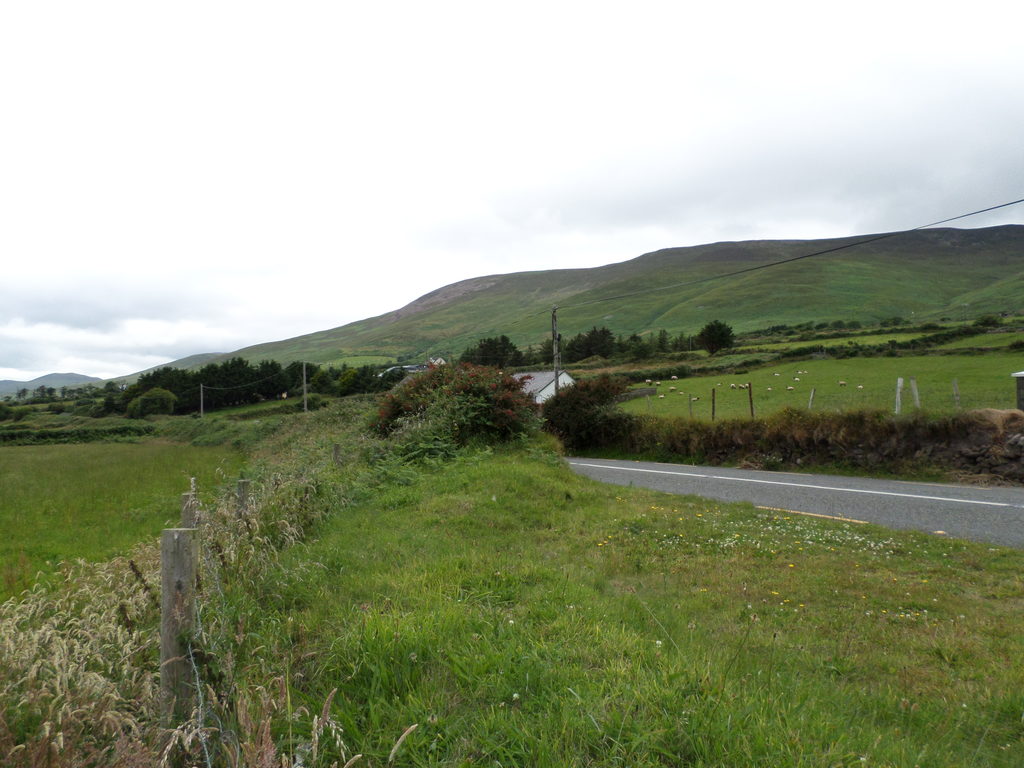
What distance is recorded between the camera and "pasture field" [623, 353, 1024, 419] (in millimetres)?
24594

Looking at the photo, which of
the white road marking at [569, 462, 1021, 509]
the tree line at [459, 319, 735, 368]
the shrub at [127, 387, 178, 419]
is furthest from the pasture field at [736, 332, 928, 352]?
the shrub at [127, 387, 178, 419]

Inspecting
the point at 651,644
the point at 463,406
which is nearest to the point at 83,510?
the point at 463,406

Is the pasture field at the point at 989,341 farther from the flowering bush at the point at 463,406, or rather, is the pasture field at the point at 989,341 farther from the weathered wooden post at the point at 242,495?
the weathered wooden post at the point at 242,495

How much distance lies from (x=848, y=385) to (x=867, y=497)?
24.2m

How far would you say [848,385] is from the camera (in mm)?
33188

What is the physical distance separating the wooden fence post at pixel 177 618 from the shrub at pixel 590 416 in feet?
69.4

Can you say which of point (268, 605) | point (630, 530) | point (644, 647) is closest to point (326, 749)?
point (644, 647)

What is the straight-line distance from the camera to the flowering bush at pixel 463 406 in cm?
1443

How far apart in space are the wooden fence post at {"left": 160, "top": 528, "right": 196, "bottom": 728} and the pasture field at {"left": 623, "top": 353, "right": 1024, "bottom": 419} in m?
20.9

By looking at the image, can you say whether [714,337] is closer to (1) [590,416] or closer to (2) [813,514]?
(1) [590,416]

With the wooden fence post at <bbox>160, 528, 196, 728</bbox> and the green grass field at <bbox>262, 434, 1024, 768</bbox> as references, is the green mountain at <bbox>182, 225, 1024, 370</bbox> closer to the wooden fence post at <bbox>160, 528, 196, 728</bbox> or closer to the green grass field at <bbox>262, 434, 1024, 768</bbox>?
the green grass field at <bbox>262, 434, 1024, 768</bbox>

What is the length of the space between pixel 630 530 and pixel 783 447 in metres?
12.2

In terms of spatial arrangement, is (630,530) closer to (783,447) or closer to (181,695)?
(181,695)

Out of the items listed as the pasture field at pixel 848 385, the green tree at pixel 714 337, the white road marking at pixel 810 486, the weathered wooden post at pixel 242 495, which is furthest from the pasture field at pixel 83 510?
the green tree at pixel 714 337
